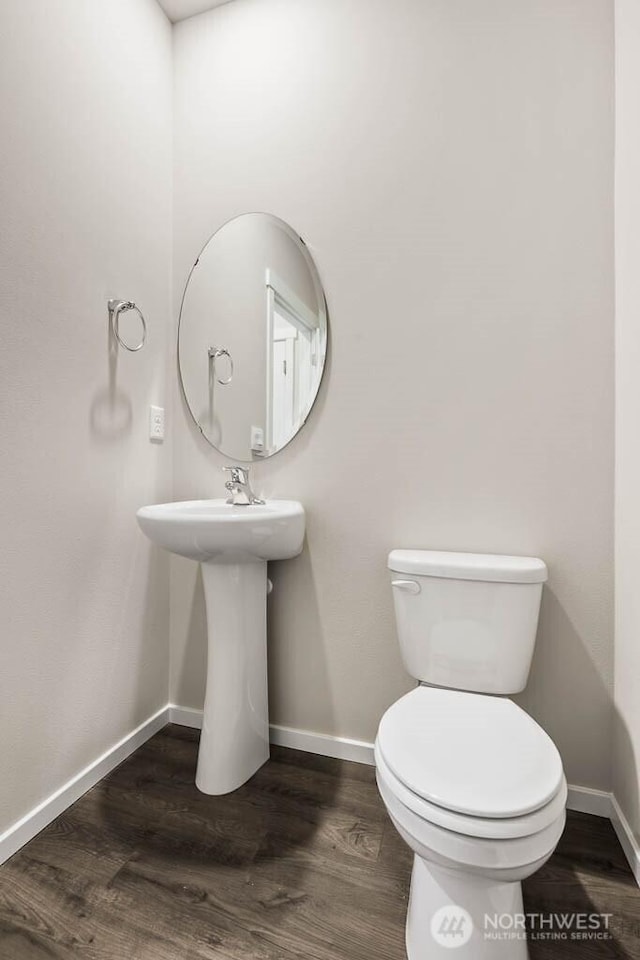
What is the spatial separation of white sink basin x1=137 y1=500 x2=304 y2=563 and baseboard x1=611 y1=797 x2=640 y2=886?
1.12 metres

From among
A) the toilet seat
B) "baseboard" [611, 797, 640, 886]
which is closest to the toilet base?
the toilet seat

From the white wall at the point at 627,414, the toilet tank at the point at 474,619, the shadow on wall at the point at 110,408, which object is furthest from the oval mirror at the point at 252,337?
the white wall at the point at 627,414

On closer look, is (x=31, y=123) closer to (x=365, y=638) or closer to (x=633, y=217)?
(x=633, y=217)

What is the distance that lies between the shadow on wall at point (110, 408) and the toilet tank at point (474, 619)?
988 mm

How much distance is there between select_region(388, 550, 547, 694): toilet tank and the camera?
1262mm

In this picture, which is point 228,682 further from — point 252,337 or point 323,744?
point 252,337

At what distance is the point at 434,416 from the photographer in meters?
1.50

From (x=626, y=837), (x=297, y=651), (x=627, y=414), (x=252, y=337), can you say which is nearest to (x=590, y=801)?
(x=626, y=837)

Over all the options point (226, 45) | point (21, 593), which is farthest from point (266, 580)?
point (226, 45)

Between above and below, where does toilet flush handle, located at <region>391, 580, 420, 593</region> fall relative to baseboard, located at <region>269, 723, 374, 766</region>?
above

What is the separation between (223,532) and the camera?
1.29m

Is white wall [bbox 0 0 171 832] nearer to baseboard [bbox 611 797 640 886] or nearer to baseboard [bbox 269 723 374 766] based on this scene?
baseboard [bbox 269 723 374 766]

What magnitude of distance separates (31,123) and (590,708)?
7.05 ft

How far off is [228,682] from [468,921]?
0.82 metres
